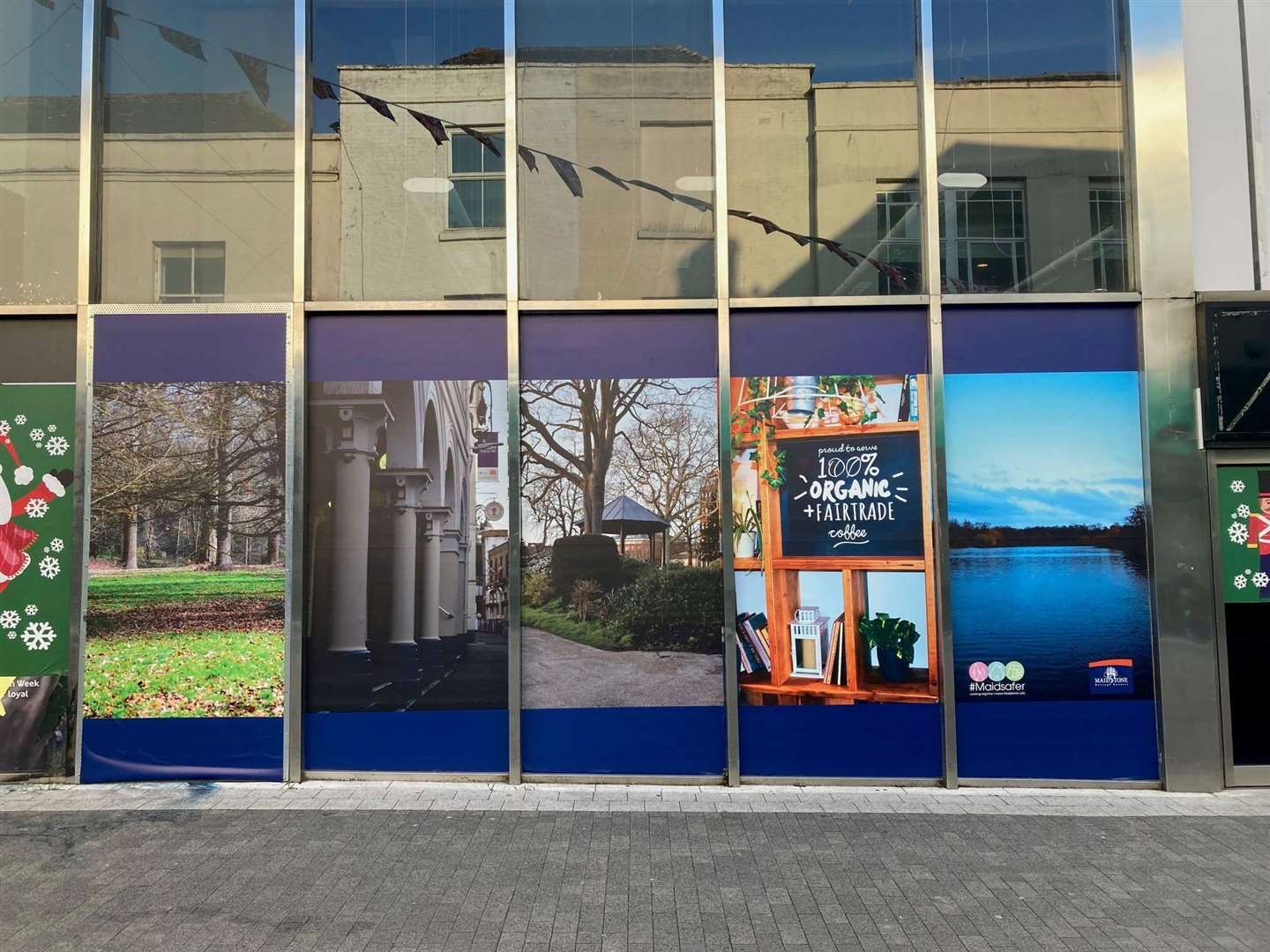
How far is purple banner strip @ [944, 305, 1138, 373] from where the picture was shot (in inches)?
288

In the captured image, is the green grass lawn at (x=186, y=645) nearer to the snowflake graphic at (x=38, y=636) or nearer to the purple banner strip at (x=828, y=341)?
the snowflake graphic at (x=38, y=636)

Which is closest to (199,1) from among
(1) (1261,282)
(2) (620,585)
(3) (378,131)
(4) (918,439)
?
(3) (378,131)

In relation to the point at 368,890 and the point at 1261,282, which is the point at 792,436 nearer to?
the point at 1261,282

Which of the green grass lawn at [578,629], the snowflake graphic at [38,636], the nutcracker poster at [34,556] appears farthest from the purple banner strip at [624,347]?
the snowflake graphic at [38,636]

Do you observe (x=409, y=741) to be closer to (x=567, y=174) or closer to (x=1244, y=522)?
(x=567, y=174)

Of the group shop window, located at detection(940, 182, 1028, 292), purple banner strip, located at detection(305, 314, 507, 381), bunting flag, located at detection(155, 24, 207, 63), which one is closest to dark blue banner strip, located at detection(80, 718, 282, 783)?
purple banner strip, located at detection(305, 314, 507, 381)

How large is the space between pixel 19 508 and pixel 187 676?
5.99ft

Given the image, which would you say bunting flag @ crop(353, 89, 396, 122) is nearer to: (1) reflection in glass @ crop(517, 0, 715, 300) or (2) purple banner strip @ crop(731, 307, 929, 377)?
(1) reflection in glass @ crop(517, 0, 715, 300)

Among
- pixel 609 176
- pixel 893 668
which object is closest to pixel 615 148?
pixel 609 176

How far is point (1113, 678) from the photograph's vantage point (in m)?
7.13

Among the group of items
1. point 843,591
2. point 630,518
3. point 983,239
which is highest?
point 983,239

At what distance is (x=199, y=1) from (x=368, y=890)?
6842mm

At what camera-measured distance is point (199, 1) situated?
25.1 ft

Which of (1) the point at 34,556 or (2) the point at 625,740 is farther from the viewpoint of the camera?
(1) the point at 34,556
